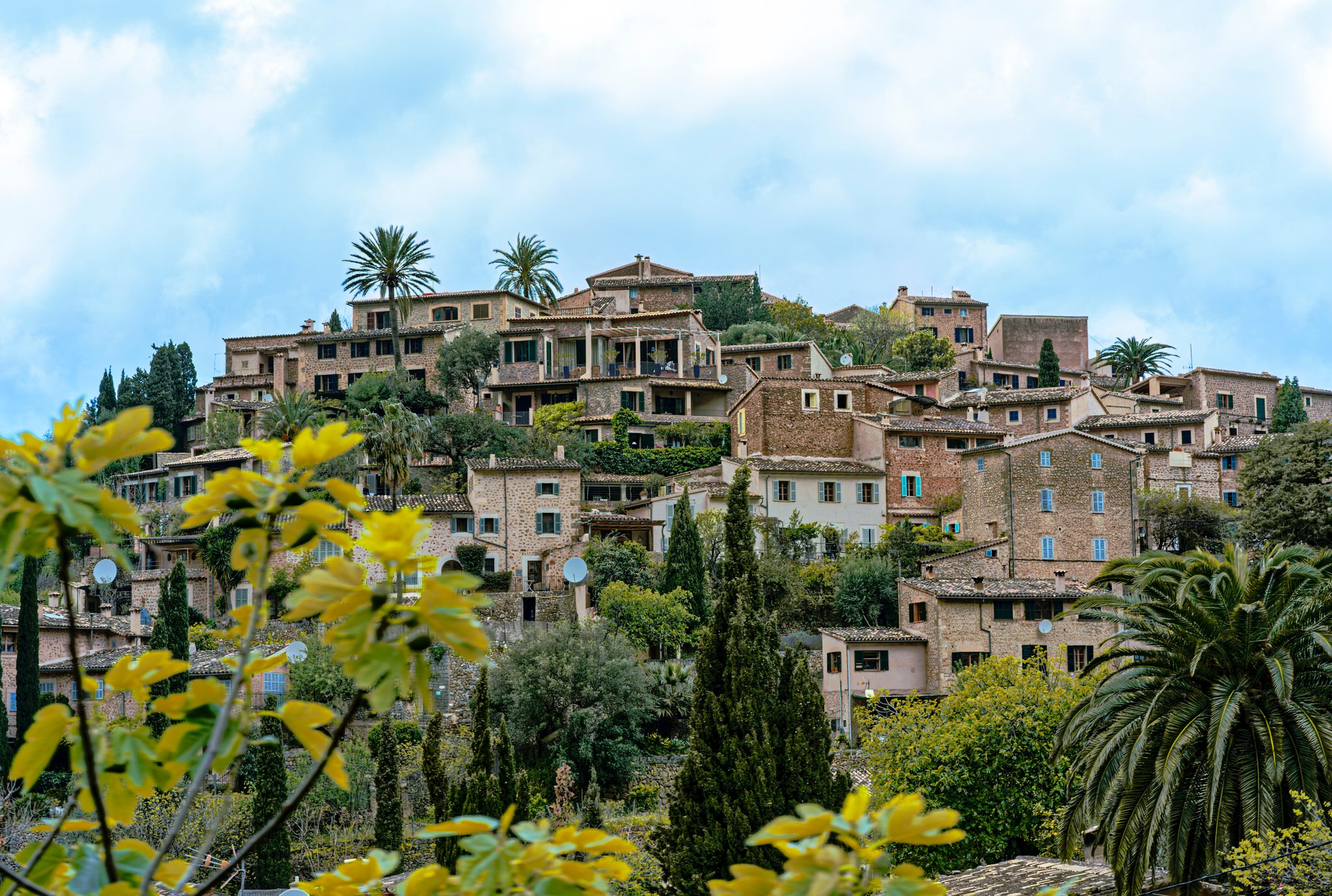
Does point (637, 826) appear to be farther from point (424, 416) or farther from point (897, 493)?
point (424, 416)

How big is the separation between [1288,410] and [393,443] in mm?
49707

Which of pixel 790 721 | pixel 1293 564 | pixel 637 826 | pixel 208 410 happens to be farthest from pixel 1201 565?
pixel 208 410

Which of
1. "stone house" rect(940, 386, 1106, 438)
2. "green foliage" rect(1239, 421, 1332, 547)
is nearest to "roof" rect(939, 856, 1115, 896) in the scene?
"green foliage" rect(1239, 421, 1332, 547)

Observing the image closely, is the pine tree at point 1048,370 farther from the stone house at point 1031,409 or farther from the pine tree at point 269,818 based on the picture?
the pine tree at point 269,818

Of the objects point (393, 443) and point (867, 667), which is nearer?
point (867, 667)

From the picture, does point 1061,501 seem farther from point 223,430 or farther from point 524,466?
point 223,430

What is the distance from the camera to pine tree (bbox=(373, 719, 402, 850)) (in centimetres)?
3831

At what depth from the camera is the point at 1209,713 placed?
1861 cm

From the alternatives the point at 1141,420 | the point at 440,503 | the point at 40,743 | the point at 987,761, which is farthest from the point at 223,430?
the point at 40,743

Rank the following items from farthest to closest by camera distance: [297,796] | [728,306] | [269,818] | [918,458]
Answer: [728,306]
[918,458]
[269,818]
[297,796]

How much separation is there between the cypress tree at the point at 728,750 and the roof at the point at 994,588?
22.1 m

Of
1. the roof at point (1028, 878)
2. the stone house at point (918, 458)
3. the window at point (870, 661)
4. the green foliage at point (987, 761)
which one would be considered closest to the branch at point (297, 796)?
the roof at point (1028, 878)

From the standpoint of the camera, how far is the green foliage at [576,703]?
140 ft

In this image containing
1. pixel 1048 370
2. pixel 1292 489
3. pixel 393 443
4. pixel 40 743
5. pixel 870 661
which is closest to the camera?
pixel 40 743
